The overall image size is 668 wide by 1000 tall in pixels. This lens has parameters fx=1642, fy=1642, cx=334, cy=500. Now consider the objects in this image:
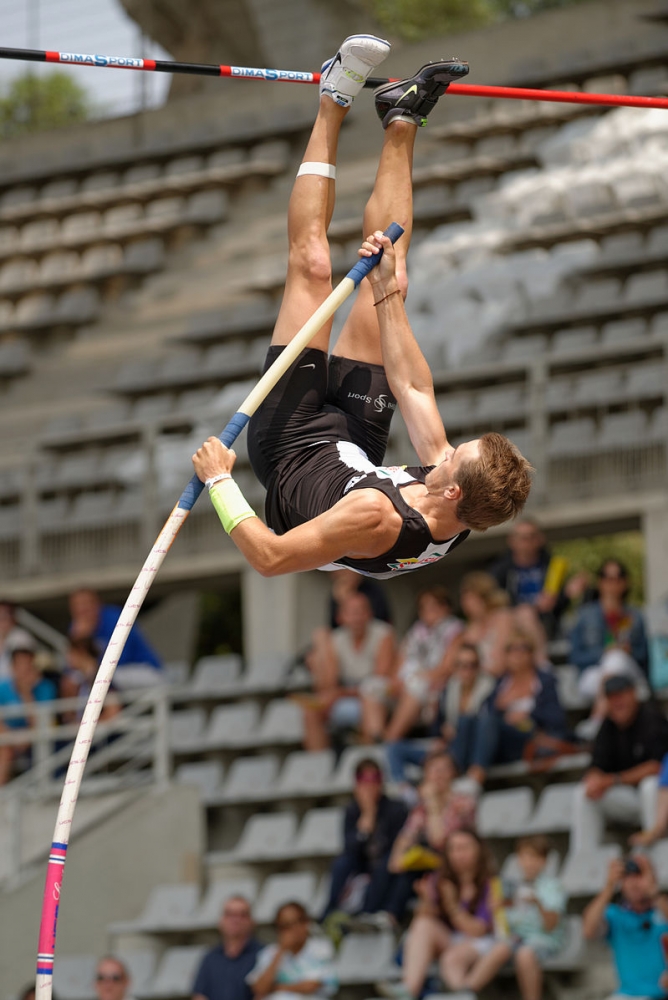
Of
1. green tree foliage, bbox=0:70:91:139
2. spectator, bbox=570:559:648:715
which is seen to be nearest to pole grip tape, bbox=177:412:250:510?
spectator, bbox=570:559:648:715

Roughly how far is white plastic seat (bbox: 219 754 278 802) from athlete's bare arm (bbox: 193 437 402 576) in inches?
197

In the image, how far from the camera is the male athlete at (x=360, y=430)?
14.5ft

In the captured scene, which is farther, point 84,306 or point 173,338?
point 84,306

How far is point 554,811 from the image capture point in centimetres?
798

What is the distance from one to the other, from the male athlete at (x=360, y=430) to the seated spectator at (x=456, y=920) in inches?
109

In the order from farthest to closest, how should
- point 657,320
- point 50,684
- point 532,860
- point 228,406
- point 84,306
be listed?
point 84,306, point 228,406, point 657,320, point 50,684, point 532,860

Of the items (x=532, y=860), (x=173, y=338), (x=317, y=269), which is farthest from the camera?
(x=173, y=338)

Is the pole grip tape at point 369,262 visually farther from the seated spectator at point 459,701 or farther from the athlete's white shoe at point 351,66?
the seated spectator at point 459,701

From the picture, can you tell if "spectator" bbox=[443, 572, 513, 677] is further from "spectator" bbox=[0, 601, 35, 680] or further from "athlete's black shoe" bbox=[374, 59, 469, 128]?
"athlete's black shoe" bbox=[374, 59, 469, 128]

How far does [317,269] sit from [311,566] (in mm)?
992

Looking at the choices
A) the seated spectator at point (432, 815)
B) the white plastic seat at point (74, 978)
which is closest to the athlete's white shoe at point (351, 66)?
the seated spectator at point (432, 815)

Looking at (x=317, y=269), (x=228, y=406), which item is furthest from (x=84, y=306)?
(x=317, y=269)

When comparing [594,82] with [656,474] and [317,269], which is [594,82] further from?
[317,269]

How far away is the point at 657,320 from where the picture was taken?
1044 centimetres
